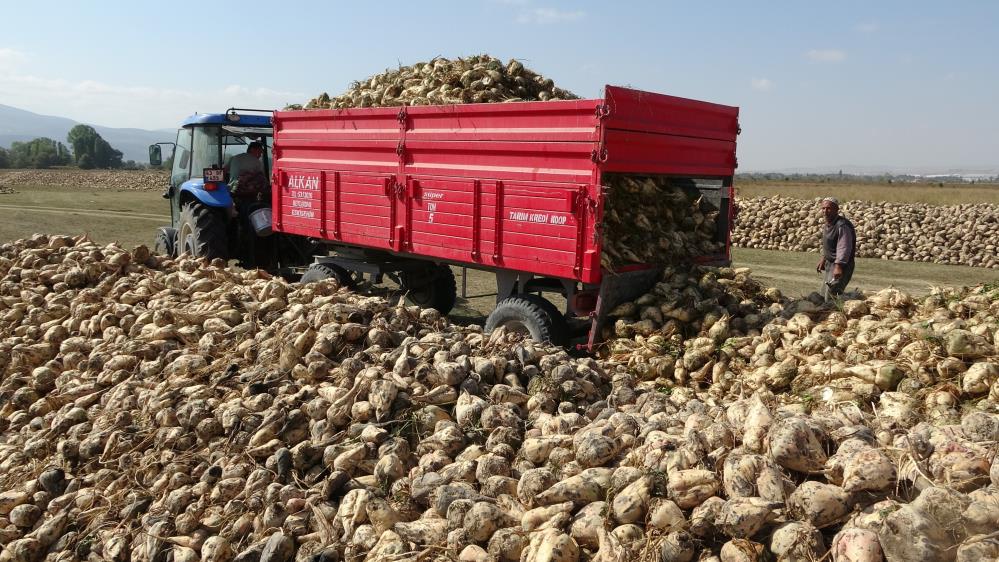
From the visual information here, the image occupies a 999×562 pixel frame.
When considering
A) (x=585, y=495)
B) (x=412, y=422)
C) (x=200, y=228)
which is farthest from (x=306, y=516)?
(x=200, y=228)

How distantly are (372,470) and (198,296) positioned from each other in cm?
338

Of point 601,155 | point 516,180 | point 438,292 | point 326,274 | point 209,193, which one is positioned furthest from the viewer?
point 209,193

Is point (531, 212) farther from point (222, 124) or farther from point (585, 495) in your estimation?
point (222, 124)

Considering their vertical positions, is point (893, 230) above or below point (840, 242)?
below

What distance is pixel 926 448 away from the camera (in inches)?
127

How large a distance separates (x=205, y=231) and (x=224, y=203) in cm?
50

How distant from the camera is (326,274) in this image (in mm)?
8992

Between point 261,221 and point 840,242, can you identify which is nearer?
point 840,242

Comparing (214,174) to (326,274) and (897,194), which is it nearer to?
(326,274)

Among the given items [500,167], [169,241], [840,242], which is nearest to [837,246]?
[840,242]

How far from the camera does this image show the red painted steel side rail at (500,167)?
635cm

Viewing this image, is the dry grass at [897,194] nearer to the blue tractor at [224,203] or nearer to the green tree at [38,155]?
the blue tractor at [224,203]

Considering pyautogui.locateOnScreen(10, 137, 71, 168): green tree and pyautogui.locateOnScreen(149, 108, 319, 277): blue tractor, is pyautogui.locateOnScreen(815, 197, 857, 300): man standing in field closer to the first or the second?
pyautogui.locateOnScreen(149, 108, 319, 277): blue tractor

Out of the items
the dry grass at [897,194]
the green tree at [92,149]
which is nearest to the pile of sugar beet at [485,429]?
the dry grass at [897,194]
